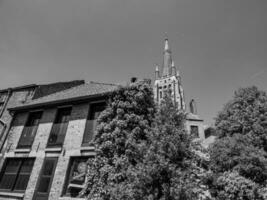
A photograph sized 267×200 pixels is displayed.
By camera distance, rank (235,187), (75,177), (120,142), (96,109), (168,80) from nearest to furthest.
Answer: (235,187) → (120,142) → (75,177) → (96,109) → (168,80)

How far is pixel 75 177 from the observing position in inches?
353

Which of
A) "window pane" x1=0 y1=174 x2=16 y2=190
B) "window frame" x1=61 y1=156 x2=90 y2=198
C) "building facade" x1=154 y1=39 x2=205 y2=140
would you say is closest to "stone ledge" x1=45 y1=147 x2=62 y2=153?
"window frame" x1=61 y1=156 x2=90 y2=198

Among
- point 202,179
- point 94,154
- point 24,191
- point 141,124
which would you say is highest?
point 141,124

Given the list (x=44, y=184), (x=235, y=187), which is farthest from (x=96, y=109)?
(x=235, y=187)

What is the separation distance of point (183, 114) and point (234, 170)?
3783 mm

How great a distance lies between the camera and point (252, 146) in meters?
8.98

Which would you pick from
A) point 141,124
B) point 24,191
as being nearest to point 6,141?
point 24,191

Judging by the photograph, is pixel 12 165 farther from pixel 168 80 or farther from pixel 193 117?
pixel 168 80

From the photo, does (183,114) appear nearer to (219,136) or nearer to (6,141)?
(219,136)

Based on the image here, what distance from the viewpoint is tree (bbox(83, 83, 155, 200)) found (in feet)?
24.4

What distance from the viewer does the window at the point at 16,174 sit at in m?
10.2

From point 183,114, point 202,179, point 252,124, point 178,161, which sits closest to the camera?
point 178,161

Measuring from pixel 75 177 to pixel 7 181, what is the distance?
5.05 metres

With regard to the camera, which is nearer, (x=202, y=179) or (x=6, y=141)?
(x=202, y=179)
